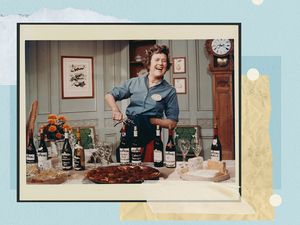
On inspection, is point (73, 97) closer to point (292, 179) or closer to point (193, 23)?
point (193, 23)

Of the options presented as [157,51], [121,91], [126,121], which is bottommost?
[126,121]

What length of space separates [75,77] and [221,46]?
0.56 metres

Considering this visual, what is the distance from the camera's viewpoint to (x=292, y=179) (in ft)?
5.81

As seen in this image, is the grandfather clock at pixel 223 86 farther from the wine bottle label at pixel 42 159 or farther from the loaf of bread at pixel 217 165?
the wine bottle label at pixel 42 159

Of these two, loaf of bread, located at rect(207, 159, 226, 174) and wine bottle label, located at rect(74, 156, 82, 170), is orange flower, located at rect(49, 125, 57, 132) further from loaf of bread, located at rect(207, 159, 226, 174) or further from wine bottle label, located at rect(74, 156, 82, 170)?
loaf of bread, located at rect(207, 159, 226, 174)

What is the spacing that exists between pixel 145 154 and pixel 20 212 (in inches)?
20.5

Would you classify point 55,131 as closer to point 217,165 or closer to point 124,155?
point 124,155

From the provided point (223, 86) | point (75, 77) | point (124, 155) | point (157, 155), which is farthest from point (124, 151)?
point (223, 86)

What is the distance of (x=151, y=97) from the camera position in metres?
1.79

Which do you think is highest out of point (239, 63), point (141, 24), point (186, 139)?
point (141, 24)

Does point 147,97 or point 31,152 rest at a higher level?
point 147,97

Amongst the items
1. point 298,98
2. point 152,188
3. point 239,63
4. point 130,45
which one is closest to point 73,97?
point 130,45

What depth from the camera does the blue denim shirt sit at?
1.79 meters

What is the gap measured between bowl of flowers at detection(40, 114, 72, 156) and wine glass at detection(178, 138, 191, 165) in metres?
0.42
